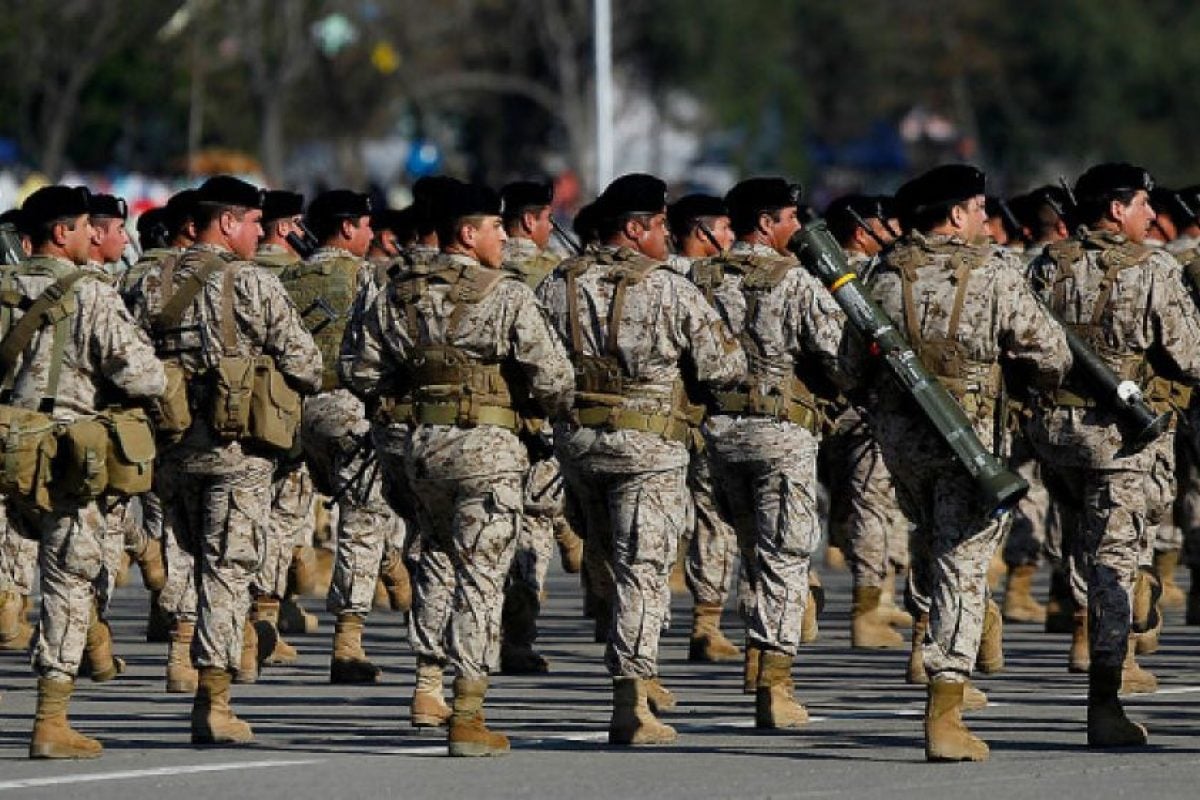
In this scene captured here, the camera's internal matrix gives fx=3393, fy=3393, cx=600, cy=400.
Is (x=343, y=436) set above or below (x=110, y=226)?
below

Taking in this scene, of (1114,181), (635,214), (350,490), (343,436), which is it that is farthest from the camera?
(343,436)

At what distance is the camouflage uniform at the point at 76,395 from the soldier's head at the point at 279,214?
3.67 meters

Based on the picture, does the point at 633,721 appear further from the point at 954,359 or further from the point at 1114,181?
the point at 1114,181

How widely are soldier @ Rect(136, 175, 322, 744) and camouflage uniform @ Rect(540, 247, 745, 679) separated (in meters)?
1.21

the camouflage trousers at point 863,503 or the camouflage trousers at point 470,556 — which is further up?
the camouflage trousers at point 863,503

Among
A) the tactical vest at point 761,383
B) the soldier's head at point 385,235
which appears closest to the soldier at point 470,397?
the tactical vest at point 761,383

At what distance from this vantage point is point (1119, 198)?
14.0m

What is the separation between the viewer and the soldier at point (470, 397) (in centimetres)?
1288

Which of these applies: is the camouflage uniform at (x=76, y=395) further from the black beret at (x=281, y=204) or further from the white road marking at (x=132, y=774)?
the black beret at (x=281, y=204)

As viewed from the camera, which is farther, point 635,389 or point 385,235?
point 385,235

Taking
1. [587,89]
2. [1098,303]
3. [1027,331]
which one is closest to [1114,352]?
[1098,303]

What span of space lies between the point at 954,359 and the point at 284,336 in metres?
2.84

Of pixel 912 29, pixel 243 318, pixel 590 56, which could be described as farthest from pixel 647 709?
pixel 912 29

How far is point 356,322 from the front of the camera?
13.4 metres
